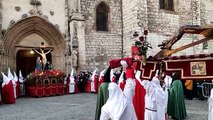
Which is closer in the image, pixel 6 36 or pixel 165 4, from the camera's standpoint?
pixel 6 36

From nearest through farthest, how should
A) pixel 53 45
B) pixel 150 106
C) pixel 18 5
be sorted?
pixel 150 106 < pixel 18 5 < pixel 53 45

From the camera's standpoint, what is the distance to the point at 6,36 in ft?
52.3

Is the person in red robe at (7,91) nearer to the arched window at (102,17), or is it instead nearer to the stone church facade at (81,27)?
the stone church facade at (81,27)

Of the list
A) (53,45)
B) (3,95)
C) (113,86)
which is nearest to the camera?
(113,86)

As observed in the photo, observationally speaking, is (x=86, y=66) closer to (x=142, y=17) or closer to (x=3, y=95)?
(x=142, y=17)

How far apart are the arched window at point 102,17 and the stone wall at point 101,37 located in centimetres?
28

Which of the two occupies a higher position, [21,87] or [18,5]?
[18,5]

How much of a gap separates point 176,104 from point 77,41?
1005cm

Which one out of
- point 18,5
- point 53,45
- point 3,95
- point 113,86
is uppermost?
point 18,5

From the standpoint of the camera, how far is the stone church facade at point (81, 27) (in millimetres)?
16500

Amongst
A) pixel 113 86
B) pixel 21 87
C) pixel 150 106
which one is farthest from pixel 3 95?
pixel 113 86

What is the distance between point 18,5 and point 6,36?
2028 mm

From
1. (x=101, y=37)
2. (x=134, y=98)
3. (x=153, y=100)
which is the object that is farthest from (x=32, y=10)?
(x=153, y=100)

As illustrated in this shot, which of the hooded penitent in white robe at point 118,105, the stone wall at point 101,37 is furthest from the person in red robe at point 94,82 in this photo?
the hooded penitent in white robe at point 118,105
